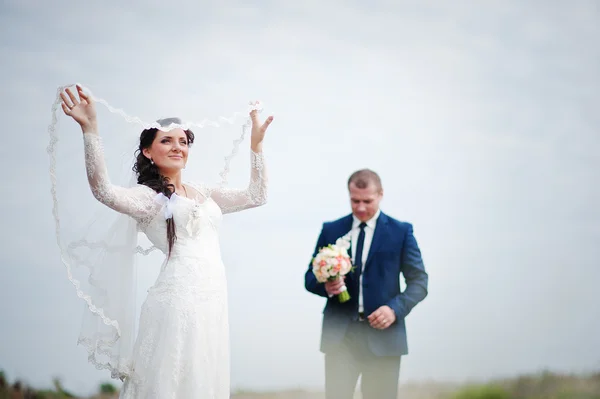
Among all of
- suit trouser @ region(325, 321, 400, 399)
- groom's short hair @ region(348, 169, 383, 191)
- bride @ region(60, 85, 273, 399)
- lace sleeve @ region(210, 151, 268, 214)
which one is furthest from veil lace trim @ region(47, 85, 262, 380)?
suit trouser @ region(325, 321, 400, 399)

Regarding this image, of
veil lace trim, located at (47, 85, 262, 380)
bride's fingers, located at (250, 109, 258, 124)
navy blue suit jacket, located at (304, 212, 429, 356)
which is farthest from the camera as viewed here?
navy blue suit jacket, located at (304, 212, 429, 356)

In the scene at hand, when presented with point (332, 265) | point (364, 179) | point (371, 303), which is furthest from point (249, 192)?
point (371, 303)

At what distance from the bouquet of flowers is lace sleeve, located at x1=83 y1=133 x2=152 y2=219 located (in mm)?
1080

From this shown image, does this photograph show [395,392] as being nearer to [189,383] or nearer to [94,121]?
[189,383]

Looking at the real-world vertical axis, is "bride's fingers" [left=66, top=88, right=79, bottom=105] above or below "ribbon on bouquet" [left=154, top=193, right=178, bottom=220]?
above

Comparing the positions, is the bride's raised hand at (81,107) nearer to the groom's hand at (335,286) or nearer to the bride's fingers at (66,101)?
the bride's fingers at (66,101)

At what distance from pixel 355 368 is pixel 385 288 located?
48cm

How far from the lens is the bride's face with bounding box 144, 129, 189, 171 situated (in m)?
3.38

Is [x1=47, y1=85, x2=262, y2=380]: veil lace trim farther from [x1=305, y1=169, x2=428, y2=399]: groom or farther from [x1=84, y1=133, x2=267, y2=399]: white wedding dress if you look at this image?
[x1=305, y1=169, x2=428, y2=399]: groom

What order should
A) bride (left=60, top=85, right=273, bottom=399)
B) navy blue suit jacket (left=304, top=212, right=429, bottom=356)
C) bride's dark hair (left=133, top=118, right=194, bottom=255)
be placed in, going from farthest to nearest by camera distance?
navy blue suit jacket (left=304, top=212, right=429, bottom=356), bride's dark hair (left=133, top=118, right=194, bottom=255), bride (left=60, top=85, right=273, bottom=399)

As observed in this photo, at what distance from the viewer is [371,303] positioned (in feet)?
12.9

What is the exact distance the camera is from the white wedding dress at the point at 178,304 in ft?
10.1

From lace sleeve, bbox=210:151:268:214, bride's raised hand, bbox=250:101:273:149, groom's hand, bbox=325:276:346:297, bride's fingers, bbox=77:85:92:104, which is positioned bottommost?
groom's hand, bbox=325:276:346:297

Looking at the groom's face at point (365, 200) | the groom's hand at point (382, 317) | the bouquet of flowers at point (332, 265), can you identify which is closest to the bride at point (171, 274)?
the bouquet of flowers at point (332, 265)
